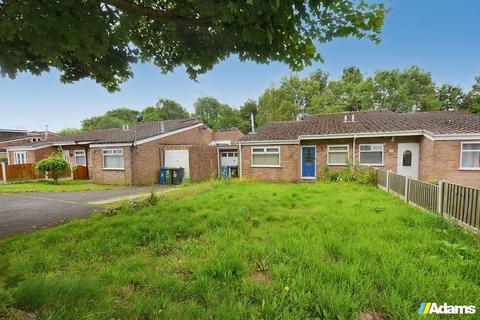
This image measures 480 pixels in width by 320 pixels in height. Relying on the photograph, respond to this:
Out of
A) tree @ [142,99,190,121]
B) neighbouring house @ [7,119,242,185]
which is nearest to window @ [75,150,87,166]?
neighbouring house @ [7,119,242,185]

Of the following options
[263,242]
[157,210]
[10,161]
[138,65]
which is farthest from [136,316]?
[10,161]

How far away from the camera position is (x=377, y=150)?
43.5 ft

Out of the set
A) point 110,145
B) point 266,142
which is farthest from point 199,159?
point 110,145

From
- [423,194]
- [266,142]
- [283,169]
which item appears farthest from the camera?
[266,142]

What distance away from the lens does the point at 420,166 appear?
488 inches

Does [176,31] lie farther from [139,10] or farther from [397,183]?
[397,183]

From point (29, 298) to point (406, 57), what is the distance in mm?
41819

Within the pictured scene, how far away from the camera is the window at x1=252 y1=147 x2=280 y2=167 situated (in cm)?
1545

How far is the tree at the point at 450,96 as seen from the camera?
34.5m

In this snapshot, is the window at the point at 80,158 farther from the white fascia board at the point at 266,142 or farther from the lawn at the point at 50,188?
the white fascia board at the point at 266,142

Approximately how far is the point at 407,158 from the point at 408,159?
0.07m

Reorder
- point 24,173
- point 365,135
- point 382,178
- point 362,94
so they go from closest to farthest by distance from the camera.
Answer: point 382,178 < point 365,135 < point 24,173 < point 362,94

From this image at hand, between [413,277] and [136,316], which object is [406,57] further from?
[136,316]

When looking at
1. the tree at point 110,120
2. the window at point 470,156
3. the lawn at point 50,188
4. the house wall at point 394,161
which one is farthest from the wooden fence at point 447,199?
the tree at point 110,120
